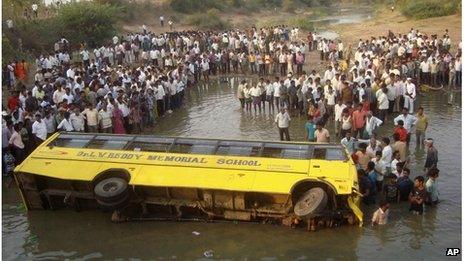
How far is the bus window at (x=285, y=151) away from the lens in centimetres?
1029

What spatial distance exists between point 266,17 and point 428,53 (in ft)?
115

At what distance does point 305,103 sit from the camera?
17172 mm

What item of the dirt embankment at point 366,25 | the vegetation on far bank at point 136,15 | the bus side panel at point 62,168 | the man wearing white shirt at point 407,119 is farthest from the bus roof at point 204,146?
the dirt embankment at point 366,25

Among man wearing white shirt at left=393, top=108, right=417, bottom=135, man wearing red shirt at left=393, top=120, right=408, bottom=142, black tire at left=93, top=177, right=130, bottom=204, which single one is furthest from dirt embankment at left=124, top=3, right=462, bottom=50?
black tire at left=93, top=177, right=130, bottom=204

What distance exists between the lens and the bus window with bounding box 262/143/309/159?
33.8ft

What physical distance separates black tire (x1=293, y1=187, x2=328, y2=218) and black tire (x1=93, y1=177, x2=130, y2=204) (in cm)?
311

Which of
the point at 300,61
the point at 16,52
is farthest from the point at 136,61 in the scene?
the point at 300,61

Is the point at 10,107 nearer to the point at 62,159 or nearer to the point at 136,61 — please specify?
the point at 62,159

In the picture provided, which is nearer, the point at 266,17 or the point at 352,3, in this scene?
the point at 266,17

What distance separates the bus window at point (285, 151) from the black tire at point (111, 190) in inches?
105

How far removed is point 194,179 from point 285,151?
5.94 ft

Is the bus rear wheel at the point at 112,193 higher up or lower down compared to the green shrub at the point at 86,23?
lower down

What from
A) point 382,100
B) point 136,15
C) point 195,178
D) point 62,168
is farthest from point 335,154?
point 136,15

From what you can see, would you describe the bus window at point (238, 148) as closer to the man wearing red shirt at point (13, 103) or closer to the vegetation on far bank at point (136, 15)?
the man wearing red shirt at point (13, 103)
